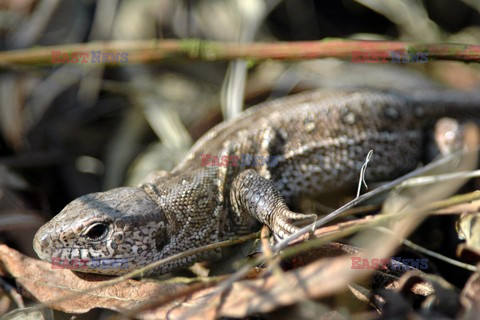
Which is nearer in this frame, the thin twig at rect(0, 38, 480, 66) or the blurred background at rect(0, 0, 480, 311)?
the thin twig at rect(0, 38, 480, 66)

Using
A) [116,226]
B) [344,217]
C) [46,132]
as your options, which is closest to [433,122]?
[344,217]

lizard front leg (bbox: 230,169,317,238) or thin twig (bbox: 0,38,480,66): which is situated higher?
thin twig (bbox: 0,38,480,66)

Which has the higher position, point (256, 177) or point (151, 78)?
point (151, 78)

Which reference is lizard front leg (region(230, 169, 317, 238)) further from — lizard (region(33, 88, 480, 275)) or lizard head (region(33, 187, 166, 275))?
lizard head (region(33, 187, 166, 275))

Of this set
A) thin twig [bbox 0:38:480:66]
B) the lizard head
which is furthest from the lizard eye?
thin twig [bbox 0:38:480:66]

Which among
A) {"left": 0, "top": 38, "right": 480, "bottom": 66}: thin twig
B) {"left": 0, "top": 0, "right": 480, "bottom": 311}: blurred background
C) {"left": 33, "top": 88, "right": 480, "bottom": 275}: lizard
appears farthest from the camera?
{"left": 0, "top": 0, "right": 480, "bottom": 311}: blurred background

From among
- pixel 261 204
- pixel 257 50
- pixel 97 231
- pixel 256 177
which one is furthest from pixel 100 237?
pixel 257 50

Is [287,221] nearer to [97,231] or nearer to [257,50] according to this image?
[97,231]

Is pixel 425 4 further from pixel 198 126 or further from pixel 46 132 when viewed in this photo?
pixel 46 132
